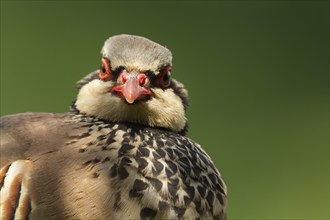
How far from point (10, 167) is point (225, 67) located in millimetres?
2789

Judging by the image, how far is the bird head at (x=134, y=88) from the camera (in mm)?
2320

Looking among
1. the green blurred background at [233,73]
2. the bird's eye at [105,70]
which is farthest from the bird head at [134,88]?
the green blurred background at [233,73]

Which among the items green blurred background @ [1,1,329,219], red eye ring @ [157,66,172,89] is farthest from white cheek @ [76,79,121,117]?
green blurred background @ [1,1,329,219]

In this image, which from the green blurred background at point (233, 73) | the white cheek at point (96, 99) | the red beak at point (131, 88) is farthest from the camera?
the green blurred background at point (233, 73)

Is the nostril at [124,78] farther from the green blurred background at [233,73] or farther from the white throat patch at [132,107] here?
the green blurred background at [233,73]

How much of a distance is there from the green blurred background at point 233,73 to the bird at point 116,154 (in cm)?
174

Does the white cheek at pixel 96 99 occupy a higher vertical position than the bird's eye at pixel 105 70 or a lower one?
lower

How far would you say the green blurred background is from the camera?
427 cm

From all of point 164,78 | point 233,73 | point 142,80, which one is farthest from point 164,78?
point 233,73

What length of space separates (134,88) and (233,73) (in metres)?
2.49

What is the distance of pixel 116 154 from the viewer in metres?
2.12

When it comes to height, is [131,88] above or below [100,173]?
above

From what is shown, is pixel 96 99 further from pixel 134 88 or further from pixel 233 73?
pixel 233 73

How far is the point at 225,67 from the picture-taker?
469 cm
